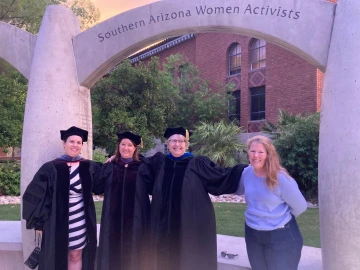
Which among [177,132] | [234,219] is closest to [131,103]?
[234,219]

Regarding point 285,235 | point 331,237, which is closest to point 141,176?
point 285,235

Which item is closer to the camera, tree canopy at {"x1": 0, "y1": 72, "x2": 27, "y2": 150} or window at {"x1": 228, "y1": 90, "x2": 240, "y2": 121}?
tree canopy at {"x1": 0, "y1": 72, "x2": 27, "y2": 150}

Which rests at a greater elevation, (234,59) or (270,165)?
(234,59)

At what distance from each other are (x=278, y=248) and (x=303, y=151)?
8038 millimetres

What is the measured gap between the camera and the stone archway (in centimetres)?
342

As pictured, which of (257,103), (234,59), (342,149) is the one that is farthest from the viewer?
(234,59)

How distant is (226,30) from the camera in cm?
434

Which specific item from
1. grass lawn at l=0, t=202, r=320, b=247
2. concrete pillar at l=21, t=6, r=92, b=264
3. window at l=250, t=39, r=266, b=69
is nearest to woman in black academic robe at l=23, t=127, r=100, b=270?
concrete pillar at l=21, t=6, r=92, b=264

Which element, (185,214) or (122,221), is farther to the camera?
(122,221)

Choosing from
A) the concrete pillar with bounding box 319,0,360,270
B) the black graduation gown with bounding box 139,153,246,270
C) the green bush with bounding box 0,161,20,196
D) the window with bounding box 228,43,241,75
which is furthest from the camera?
the window with bounding box 228,43,241,75

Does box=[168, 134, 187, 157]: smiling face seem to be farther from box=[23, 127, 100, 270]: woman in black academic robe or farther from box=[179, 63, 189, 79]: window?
box=[179, 63, 189, 79]: window

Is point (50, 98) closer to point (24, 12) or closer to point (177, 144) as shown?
point (177, 144)

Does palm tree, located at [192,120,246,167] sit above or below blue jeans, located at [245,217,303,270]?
above

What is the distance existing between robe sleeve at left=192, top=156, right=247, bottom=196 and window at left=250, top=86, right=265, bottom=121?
14.5 meters
